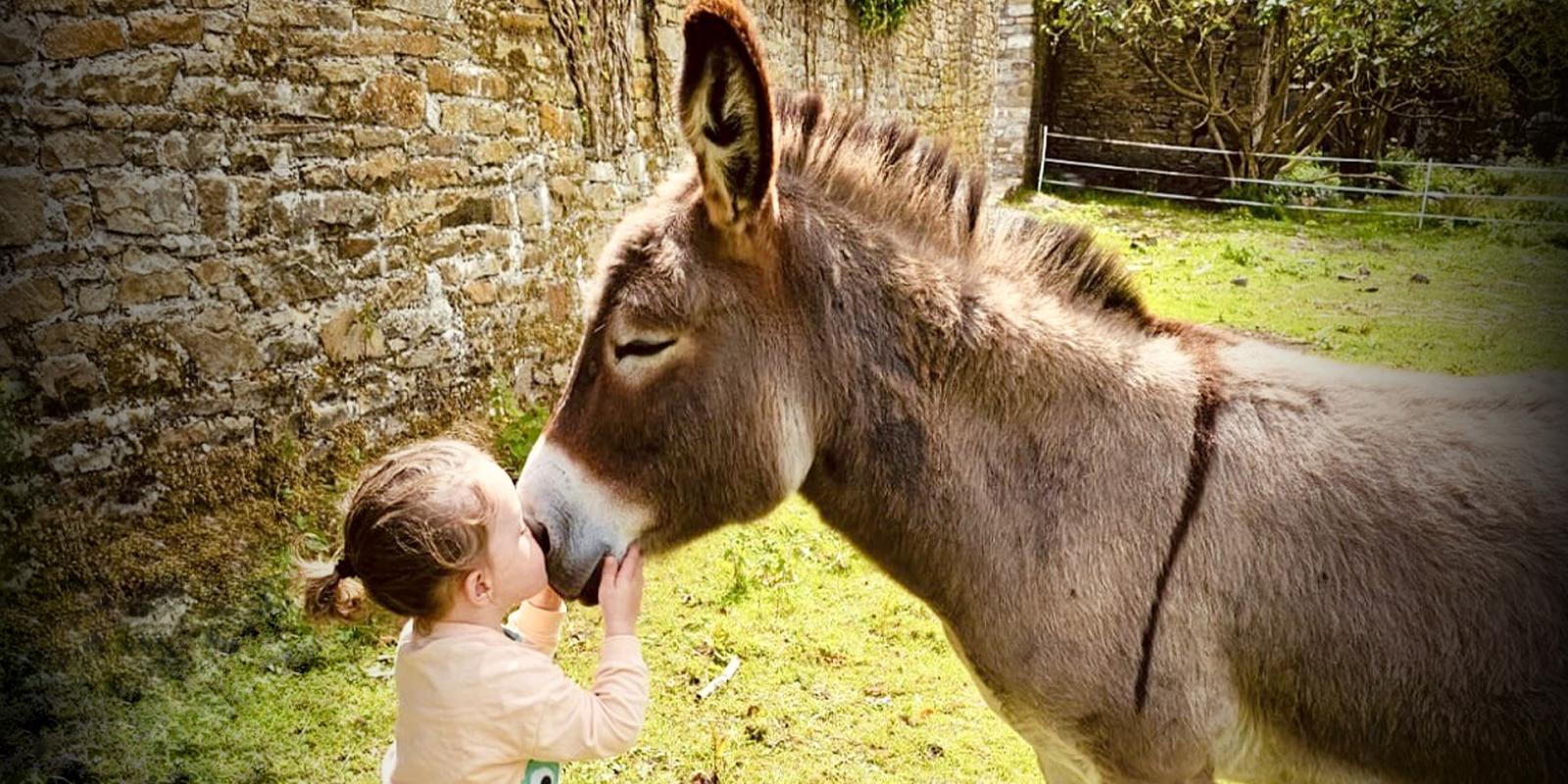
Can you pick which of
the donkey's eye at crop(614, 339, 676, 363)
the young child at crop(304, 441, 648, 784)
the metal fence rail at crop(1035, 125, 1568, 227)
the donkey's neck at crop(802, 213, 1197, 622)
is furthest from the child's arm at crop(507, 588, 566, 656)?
the metal fence rail at crop(1035, 125, 1568, 227)

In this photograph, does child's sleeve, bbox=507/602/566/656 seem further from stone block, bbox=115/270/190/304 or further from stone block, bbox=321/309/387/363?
stone block, bbox=321/309/387/363

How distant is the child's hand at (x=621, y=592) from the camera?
5.98 ft

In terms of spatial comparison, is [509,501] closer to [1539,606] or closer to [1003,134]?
[1539,606]

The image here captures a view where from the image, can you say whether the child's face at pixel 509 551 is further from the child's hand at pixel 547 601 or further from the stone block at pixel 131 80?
the stone block at pixel 131 80

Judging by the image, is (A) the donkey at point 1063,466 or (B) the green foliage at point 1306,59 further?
(B) the green foliage at point 1306,59

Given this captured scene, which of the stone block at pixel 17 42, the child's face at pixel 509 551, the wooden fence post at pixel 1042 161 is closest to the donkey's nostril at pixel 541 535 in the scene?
the child's face at pixel 509 551

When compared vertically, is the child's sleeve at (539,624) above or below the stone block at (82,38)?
below

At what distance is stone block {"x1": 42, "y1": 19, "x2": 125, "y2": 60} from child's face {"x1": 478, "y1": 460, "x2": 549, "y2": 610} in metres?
2.93

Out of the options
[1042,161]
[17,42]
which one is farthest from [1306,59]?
[17,42]

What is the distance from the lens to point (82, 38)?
3.37 metres

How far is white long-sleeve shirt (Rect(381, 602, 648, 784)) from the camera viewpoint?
1.76 meters

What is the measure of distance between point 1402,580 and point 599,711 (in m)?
1.55

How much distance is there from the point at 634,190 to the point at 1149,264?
6.84 m

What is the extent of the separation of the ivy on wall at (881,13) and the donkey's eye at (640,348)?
9352 mm
